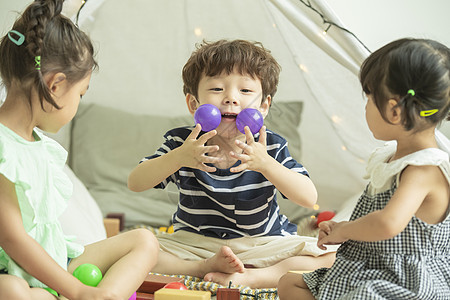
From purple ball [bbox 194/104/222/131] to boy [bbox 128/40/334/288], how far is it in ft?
0.16

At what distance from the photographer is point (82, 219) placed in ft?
5.38

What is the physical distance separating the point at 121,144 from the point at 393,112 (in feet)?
5.05

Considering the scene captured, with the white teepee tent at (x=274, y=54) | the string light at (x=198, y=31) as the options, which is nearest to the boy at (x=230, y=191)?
the white teepee tent at (x=274, y=54)

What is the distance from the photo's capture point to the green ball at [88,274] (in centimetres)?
101

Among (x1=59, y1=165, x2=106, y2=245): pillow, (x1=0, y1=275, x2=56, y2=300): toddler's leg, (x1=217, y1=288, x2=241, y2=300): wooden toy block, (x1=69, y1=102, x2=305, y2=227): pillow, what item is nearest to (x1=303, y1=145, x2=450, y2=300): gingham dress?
(x1=217, y1=288, x2=241, y2=300): wooden toy block

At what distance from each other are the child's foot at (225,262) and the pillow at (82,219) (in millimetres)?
405

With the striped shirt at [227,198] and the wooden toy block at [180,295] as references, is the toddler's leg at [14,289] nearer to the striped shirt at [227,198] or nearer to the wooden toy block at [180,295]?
the wooden toy block at [180,295]

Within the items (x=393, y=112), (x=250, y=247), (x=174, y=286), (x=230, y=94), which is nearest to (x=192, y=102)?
(x=230, y=94)

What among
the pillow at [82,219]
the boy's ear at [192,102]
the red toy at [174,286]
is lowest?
the pillow at [82,219]

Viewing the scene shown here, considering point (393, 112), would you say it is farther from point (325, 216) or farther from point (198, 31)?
point (198, 31)

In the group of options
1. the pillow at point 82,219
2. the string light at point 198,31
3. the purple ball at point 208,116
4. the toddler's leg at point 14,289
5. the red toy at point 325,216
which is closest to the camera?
the toddler's leg at point 14,289

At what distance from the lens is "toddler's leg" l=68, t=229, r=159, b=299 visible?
41.5 inches

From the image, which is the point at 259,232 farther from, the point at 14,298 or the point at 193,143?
the point at 14,298

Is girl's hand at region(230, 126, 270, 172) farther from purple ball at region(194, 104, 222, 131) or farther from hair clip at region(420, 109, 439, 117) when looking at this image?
hair clip at region(420, 109, 439, 117)
